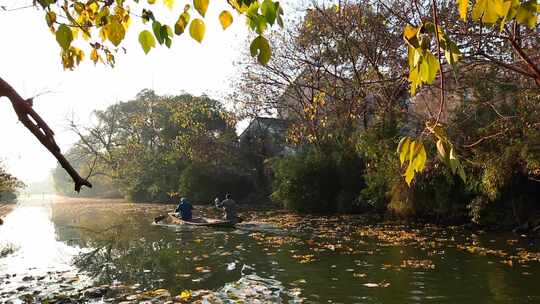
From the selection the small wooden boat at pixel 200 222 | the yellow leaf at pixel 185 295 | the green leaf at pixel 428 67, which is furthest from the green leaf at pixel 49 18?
the small wooden boat at pixel 200 222

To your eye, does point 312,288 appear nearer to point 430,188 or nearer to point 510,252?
point 510,252

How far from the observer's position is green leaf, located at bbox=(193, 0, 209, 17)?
2.01 m

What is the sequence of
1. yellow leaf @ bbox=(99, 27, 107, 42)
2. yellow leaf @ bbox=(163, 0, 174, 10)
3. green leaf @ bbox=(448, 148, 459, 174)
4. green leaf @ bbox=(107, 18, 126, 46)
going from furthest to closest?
yellow leaf @ bbox=(99, 27, 107, 42), green leaf @ bbox=(107, 18, 126, 46), yellow leaf @ bbox=(163, 0, 174, 10), green leaf @ bbox=(448, 148, 459, 174)

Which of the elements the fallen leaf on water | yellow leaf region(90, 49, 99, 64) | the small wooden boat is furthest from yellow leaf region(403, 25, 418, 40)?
the small wooden boat

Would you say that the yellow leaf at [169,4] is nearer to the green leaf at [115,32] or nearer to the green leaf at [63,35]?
the green leaf at [115,32]

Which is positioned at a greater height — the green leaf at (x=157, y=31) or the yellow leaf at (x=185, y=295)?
the green leaf at (x=157, y=31)

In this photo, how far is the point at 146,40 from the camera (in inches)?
94.4

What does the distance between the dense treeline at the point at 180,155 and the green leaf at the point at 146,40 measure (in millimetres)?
29454

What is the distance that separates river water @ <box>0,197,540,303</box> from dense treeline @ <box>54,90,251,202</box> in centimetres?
1584

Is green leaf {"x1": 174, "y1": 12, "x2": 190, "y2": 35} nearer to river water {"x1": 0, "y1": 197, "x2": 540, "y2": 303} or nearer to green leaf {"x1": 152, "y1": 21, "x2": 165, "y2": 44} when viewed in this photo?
green leaf {"x1": 152, "y1": 21, "x2": 165, "y2": 44}

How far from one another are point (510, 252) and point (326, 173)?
15382 millimetres

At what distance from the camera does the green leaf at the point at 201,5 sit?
2.01 metres

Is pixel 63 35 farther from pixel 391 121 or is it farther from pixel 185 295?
pixel 391 121

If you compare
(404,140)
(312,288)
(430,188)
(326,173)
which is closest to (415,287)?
(312,288)
